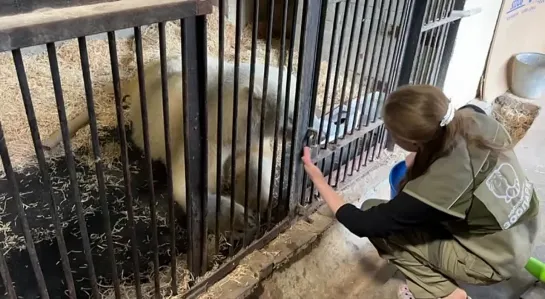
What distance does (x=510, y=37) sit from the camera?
413 cm

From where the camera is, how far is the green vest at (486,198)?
1.61 m

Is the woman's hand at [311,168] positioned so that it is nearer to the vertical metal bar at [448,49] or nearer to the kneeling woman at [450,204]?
the kneeling woman at [450,204]

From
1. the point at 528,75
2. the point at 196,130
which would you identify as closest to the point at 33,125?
the point at 196,130

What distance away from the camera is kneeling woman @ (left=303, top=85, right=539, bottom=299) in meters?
1.61

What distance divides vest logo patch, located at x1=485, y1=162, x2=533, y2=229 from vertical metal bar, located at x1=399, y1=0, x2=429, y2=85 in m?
1.18

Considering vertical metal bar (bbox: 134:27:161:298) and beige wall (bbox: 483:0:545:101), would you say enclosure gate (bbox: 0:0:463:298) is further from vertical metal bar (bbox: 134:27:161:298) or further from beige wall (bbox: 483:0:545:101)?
beige wall (bbox: 483:0:545:101)

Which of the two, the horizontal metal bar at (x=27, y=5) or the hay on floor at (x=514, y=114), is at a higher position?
the horizontal metal bar at (x=27, y=5)

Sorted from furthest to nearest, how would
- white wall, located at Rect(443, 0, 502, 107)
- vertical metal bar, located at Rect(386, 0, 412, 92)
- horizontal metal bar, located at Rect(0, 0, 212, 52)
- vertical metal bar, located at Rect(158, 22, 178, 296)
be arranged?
white wall, located at Rect(443, 0, 502, 107) < vertical metal bar, located at Rect(386, 0, 412, 92) < vertical metal bar, located at Rect(158, 22, 178, 296) < horizontal metal bar, located at Rect(0, 0, 212, 52)

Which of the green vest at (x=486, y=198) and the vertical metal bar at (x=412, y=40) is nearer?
the green vest at (x=486, y=198)

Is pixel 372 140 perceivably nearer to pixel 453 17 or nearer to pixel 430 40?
pixel 430 40

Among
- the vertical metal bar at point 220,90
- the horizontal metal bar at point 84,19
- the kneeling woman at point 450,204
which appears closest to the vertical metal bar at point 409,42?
the kneeling woman at point 450,204

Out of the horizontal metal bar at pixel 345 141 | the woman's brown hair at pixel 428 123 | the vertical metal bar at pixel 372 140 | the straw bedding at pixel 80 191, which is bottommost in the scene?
the straw bedding at pixel 80 191

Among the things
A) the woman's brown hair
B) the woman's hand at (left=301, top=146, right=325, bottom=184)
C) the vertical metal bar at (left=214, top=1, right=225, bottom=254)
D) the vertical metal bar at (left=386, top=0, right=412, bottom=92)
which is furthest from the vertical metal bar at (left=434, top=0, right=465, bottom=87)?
the vertical metal bar at (left=214, top=1, right=225, bottom=254)

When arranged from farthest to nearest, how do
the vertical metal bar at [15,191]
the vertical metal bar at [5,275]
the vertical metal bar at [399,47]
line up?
the vertical metal bar at [399,47] < the vertical metal bar at [5,275] < the vertical metal bar at [15,191]
